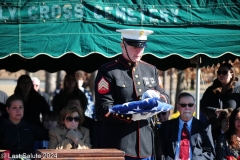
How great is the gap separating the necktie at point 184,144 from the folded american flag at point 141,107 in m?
1.57

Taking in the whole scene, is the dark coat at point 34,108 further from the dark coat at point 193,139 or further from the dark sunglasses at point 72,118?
the dark coat at point 193,139

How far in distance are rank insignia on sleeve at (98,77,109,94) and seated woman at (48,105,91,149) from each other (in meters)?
1.44

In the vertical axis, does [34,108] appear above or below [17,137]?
above

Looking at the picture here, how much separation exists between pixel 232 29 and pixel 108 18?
56.7 inches

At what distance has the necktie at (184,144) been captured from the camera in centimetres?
668

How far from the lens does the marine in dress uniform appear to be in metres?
5.45

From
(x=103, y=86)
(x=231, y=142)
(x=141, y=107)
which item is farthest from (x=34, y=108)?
(x=141, y=107)

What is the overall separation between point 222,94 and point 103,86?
9.29 feet

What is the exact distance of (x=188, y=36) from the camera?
6957 millimetres

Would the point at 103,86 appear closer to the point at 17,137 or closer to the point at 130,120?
the point at 130,120

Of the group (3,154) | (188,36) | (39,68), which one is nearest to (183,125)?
(188,36)

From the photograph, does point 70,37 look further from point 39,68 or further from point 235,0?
point 39,68

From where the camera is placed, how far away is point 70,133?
674 cm

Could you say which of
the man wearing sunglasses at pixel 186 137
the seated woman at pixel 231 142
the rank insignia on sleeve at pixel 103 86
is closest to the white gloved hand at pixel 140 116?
the rank insignia on sleeve at pixel 103 86
